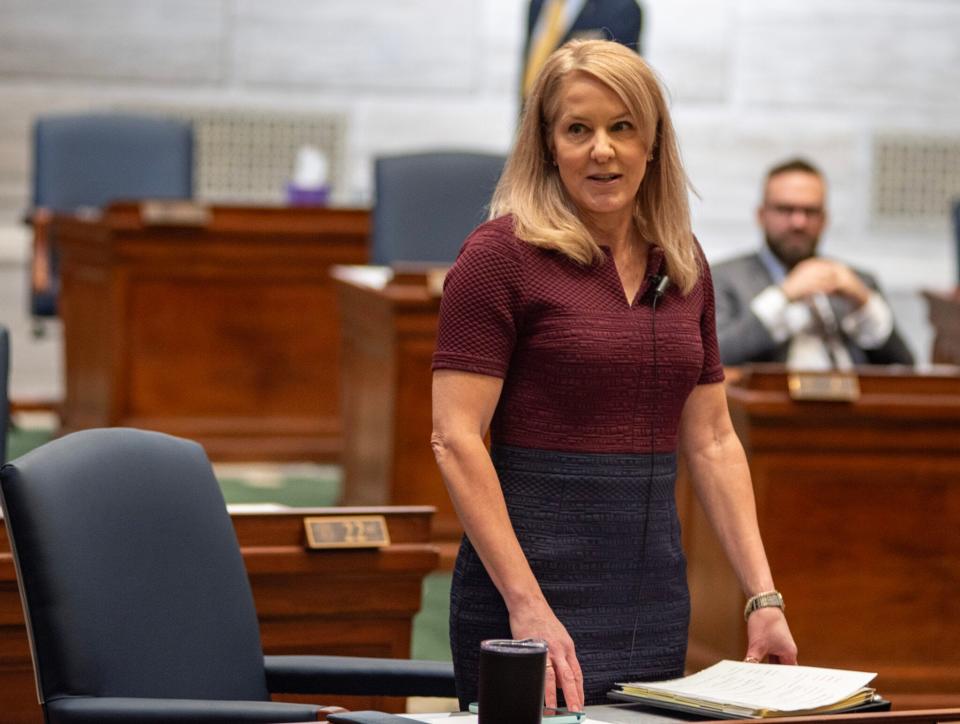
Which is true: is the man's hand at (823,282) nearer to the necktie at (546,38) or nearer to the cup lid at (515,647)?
the necktie at (546,38)

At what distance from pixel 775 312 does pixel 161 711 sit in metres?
3.03

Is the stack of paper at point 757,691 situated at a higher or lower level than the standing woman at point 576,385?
lower

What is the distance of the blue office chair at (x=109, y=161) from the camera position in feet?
24.1

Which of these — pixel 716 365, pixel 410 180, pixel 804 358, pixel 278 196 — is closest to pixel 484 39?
pixel 278 196

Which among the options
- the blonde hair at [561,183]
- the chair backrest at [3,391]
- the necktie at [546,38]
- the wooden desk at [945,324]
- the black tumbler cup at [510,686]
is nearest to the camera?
the black tumbler cup at [510,686]

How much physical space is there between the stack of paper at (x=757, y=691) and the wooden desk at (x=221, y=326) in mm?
4461

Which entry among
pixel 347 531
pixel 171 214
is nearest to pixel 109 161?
pixel 171 214

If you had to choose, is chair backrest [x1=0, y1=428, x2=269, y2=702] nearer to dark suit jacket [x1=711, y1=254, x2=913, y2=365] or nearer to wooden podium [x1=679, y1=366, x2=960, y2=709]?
wooden podium [x1=679, y1=366, x2=960, y2=709]

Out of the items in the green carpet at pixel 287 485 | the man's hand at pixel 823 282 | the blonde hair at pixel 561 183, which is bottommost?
the green carpet at pixel 287 485

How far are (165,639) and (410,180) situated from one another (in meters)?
3.87

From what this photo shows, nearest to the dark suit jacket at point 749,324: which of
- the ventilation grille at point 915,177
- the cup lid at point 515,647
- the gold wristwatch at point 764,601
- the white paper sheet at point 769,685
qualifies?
the gold wristwatch at point 764,601

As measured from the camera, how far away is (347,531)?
119 inches

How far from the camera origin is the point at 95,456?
2.37m

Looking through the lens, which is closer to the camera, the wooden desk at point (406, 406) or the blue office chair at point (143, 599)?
the blue office chair at point (143, 599)
